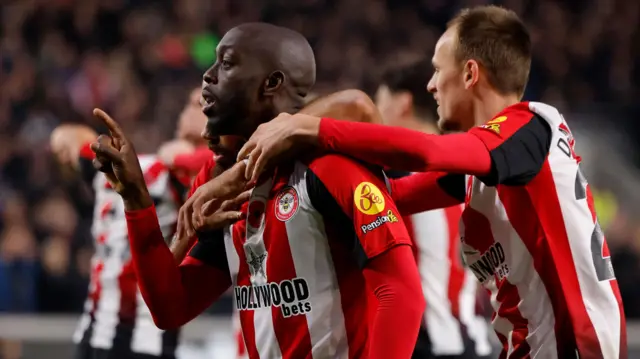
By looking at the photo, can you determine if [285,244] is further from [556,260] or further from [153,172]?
[153,172]

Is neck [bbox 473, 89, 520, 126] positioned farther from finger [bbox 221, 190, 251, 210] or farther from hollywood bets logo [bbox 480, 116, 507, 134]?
finger [bbox 221, 190, 251, 210]

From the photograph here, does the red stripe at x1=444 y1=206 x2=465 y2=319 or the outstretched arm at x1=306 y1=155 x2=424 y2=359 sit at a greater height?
the red stripe at x1=444 y1=206 x2=465 y2=319

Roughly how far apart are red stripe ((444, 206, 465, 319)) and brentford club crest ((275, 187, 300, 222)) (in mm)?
2197

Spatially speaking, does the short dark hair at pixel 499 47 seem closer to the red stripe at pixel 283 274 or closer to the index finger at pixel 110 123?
the red stripe at pixel 283 274

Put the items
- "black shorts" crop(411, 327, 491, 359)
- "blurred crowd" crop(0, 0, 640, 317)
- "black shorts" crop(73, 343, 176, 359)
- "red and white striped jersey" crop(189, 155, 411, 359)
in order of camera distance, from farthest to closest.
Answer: "blurred crowd" crop(0, 0, 640, 317), "black shorts" crop(73, 343, 176, 359), "black shorts" crop(411, 327, 491, 359), "red and white striped jersey" crop(189, 155, 411, 359)

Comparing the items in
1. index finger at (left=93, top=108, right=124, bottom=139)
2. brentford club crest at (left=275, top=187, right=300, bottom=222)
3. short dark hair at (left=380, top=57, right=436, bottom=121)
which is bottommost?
brentford club crest at (left=275, top=187, right=300, bottom=222)

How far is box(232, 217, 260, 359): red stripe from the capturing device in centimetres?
267

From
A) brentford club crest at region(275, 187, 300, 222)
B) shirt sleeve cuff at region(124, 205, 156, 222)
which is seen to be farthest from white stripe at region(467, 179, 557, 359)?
shirt sleeve cuff at region(124, 205, 156, 222)

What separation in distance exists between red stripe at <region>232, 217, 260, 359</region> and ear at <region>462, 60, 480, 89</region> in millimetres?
706

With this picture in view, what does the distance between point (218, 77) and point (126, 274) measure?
2464mm

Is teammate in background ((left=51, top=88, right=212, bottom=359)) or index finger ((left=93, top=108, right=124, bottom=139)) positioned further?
teammate in background ((left=51, top=88, right=212, bottom=359))

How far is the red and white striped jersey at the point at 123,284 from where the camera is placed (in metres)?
4.93

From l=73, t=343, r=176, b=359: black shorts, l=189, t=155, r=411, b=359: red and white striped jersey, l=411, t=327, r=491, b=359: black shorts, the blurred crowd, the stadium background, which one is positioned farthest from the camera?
the blurred crowd

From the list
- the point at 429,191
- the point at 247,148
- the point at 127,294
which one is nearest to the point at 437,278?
the point at 127,294
